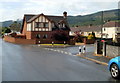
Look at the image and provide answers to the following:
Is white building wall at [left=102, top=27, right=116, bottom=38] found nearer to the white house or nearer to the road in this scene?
the white house

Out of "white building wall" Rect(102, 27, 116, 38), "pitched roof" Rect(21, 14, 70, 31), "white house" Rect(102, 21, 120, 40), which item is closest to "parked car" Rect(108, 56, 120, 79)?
"pitched roof" Rect(21, 14, 70, 31)

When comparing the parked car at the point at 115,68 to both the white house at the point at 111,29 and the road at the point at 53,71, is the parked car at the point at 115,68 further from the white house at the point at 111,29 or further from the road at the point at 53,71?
the white house at the point at 111,29

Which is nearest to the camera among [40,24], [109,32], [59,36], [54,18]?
[59,36]

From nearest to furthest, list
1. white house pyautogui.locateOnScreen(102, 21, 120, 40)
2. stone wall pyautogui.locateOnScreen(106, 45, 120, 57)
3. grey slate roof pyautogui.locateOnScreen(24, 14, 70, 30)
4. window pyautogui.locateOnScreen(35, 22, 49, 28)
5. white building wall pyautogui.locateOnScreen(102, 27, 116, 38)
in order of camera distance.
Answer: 1. stone wall pyautogui.locateOnScreen(106, 45, 120, 57)
2. window pyautogui.locateOnScreen(35, 22, 49, 28)
3. grey slate roof pyautogui.locateOnScreen(24, 14, 70, 30)
4. white house pyautogui.locateOnScreen(102, 21, 120, 40)
5. white building wall pyautogui.locateOnScreen(102, 27, 116, 38)

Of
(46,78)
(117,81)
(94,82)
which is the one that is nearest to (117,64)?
(117,81)

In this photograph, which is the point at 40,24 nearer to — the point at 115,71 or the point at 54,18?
the point at 54,18

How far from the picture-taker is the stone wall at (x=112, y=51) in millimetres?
19938

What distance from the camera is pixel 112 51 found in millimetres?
20703

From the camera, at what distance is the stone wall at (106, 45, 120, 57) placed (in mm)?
19938

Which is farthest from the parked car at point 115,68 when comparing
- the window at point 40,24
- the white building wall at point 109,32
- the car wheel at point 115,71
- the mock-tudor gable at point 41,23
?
the white building wall at point 109,32

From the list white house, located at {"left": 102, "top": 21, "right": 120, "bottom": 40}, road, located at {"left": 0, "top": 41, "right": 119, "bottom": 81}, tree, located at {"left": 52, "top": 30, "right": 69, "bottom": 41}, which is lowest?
road, located at {"left": 0, "top": 41, "right": 119, "bottom": 81}

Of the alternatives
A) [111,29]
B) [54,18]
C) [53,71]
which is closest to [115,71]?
[53,71]

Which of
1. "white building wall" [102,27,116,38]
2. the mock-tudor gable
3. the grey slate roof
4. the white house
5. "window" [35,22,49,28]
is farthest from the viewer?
"white building wall" [102,27,116,38]

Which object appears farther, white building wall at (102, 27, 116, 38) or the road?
white building wall at (102, 27, 116, 38)
